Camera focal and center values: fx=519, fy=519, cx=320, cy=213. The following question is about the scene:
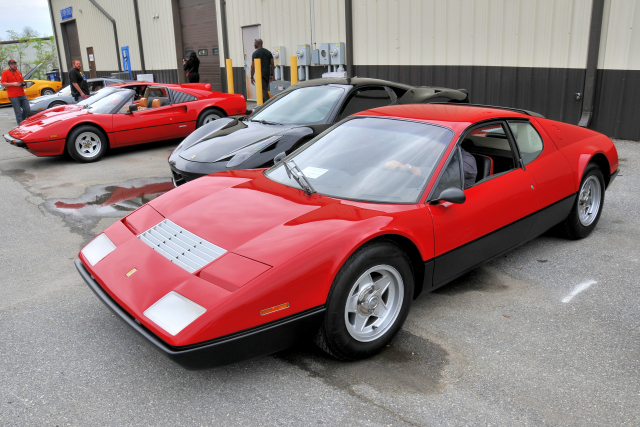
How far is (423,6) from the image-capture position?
10.7 metres

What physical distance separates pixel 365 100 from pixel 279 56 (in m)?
8.65

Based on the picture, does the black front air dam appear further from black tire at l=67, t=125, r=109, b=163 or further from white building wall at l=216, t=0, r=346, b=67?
white building wall at l=216, t=0, r=346, b=67

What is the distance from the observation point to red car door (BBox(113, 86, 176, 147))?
911cm

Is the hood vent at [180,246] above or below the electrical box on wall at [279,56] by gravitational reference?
below

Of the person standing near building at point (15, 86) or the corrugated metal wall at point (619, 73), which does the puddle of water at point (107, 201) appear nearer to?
the person standing near building at point (15, 86)

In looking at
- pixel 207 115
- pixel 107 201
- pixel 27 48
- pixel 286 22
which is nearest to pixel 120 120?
pixel 207 115

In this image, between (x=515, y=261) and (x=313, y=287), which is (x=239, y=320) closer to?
(x=313, y=287)

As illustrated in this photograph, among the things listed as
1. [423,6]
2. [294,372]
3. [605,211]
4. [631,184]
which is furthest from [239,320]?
[423,6]

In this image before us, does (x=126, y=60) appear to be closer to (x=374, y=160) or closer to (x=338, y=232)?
(x=374, y=160)

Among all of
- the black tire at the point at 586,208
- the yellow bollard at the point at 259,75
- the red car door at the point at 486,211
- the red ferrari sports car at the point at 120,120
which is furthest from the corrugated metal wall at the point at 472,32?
the red car door at the point at 486,211

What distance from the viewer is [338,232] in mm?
2730

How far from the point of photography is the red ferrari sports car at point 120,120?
27.8 ft

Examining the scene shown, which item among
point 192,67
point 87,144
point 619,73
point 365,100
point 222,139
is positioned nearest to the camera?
point 222,139

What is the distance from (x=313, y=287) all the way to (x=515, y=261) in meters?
2.35
